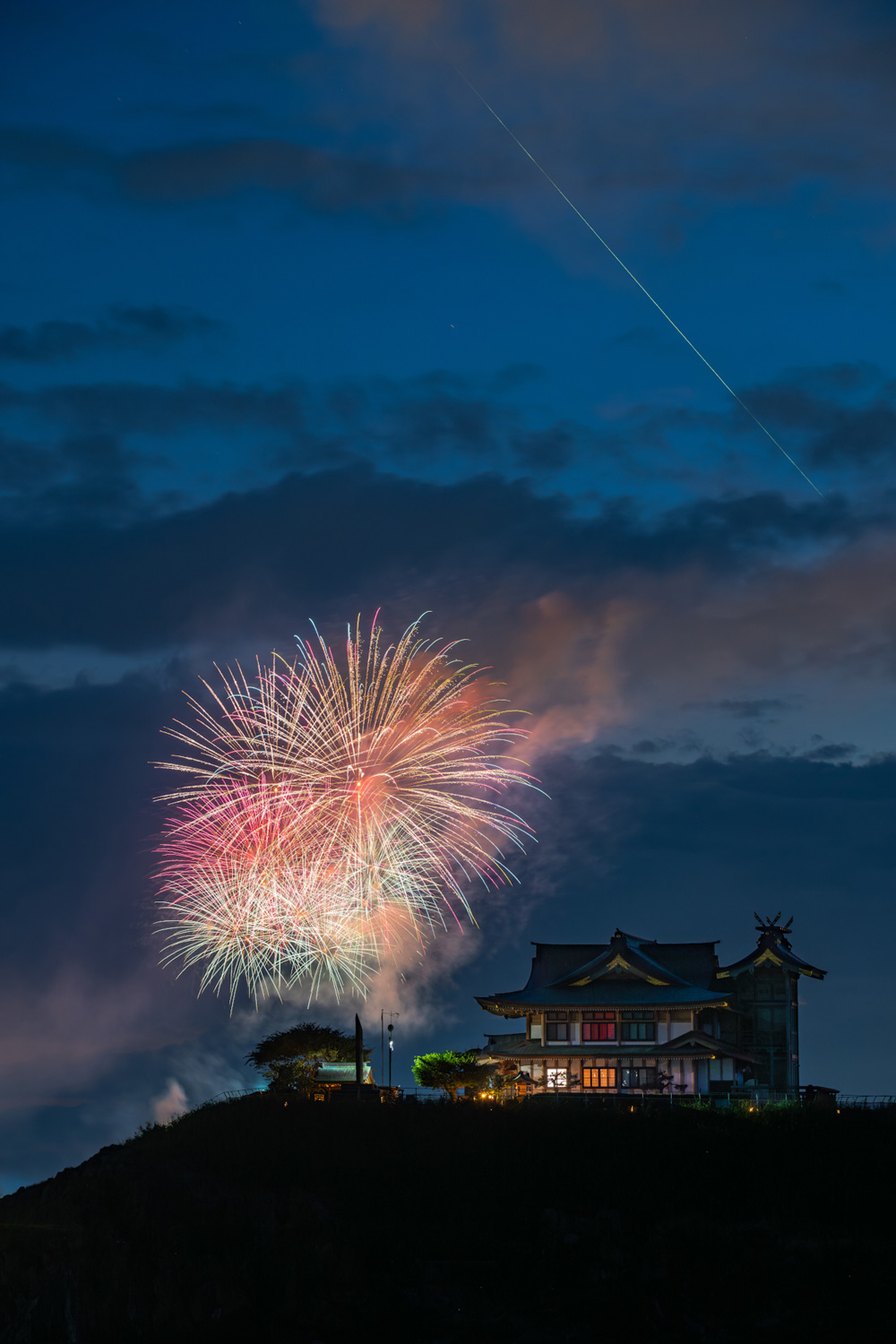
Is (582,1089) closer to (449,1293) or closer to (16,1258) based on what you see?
(449,1293)

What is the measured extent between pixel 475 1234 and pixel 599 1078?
879 inches

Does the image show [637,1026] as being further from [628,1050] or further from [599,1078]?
[599,1078]

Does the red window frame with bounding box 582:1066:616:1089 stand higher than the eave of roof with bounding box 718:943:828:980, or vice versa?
the eave of roof with bounding box 718:943:828:980

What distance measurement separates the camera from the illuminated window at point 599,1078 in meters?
70.8

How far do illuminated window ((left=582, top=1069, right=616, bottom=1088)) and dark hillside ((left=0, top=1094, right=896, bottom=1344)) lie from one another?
43.7 feet

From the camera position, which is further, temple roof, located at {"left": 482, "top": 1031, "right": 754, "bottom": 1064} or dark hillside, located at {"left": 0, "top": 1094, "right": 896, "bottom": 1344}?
temple roof, located at {"left": 482, "top": 1031, "right": 754, "bottom": 1064}

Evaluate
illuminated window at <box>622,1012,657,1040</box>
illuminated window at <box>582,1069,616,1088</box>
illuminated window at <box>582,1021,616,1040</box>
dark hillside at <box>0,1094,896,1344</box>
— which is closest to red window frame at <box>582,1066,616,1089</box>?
illuminated window at <box>582,1069,616,1088</box>

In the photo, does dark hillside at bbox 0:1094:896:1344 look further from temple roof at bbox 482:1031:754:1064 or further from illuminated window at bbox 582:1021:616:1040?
illuminated window at bbox 582:1021:616:1040

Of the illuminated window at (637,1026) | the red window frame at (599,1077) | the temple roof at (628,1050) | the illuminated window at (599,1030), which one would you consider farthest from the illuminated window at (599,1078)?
the illuminated window at (637,1026)

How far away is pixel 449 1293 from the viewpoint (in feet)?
156

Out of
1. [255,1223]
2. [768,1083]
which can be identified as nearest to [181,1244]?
[255,1223]

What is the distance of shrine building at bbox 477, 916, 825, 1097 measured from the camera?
70.1 m

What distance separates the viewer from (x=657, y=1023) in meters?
71.8

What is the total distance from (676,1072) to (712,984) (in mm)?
7562
